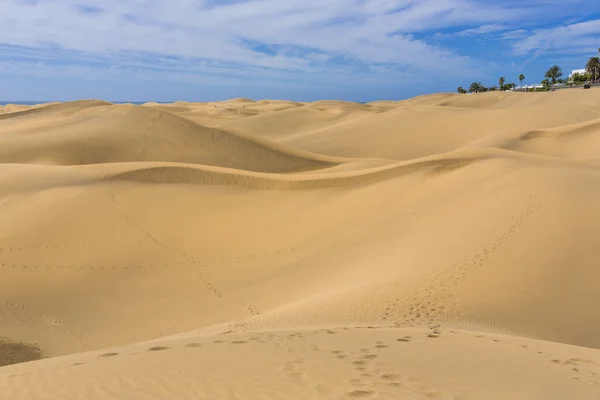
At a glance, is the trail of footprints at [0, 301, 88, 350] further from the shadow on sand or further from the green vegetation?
the green vegetation

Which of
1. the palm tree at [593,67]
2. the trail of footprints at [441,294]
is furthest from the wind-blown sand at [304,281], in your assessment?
the palm tree at [593,67]

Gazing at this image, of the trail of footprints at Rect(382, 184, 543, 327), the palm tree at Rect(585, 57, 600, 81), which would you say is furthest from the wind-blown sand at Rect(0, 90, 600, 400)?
the palm tree at Rect(585, 57, 600, 81)

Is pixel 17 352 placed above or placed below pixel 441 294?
below

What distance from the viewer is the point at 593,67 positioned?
2908 inches

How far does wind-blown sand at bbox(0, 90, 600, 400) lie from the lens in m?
4.66

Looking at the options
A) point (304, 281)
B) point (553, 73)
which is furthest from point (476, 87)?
point (304, 281)

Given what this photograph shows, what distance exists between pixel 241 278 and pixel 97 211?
6.23 metres

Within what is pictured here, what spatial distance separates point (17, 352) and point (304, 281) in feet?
18.8

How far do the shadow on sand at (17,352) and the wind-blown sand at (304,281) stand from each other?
0.05 meters

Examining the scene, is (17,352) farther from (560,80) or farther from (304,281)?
(560,80)

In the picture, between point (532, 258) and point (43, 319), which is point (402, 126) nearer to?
point (532, 258)

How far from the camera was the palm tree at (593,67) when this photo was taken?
72938 millimetres

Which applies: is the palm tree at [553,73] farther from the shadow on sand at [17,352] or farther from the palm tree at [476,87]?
the shadow on sand at [17,352]

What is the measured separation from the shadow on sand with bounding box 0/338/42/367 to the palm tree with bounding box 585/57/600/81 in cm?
8517
